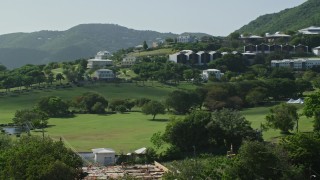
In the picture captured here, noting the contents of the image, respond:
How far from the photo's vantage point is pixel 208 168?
30031 millimetres

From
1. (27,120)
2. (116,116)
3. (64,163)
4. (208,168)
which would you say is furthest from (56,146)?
(116,116)

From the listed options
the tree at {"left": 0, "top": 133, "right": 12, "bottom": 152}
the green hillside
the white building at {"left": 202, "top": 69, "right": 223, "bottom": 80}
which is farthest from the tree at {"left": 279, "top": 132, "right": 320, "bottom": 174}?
the green hillside

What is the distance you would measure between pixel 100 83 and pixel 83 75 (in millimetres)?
7478

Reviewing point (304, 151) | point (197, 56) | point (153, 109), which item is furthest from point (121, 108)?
point (304, 151)

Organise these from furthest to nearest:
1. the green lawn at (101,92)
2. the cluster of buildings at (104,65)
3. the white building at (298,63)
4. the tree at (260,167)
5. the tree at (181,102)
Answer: the white building at (298,63) → the cluster of buildings at (104,65) → the green lawn at (101,92) → the tree at (181,102) → the tree at (260,167)

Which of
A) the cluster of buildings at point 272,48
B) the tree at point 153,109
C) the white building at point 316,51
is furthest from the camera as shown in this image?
the cluster of buildings at point 272,48

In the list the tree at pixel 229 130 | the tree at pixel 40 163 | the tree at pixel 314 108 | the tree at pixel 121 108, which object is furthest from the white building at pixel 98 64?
the tree at pixel 40 163

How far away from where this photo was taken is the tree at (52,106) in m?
71.0

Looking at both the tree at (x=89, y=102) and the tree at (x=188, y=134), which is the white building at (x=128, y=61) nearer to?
the tree at (x=89, y=102)

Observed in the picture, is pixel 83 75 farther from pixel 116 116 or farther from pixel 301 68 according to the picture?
pixel 301 68

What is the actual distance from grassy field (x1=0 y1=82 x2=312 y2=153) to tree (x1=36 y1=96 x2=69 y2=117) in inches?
96.3

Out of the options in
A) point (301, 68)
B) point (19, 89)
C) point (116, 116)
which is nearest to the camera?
point (116, 116)

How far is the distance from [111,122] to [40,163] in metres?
35.8

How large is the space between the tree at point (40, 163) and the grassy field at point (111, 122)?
15097 mm
